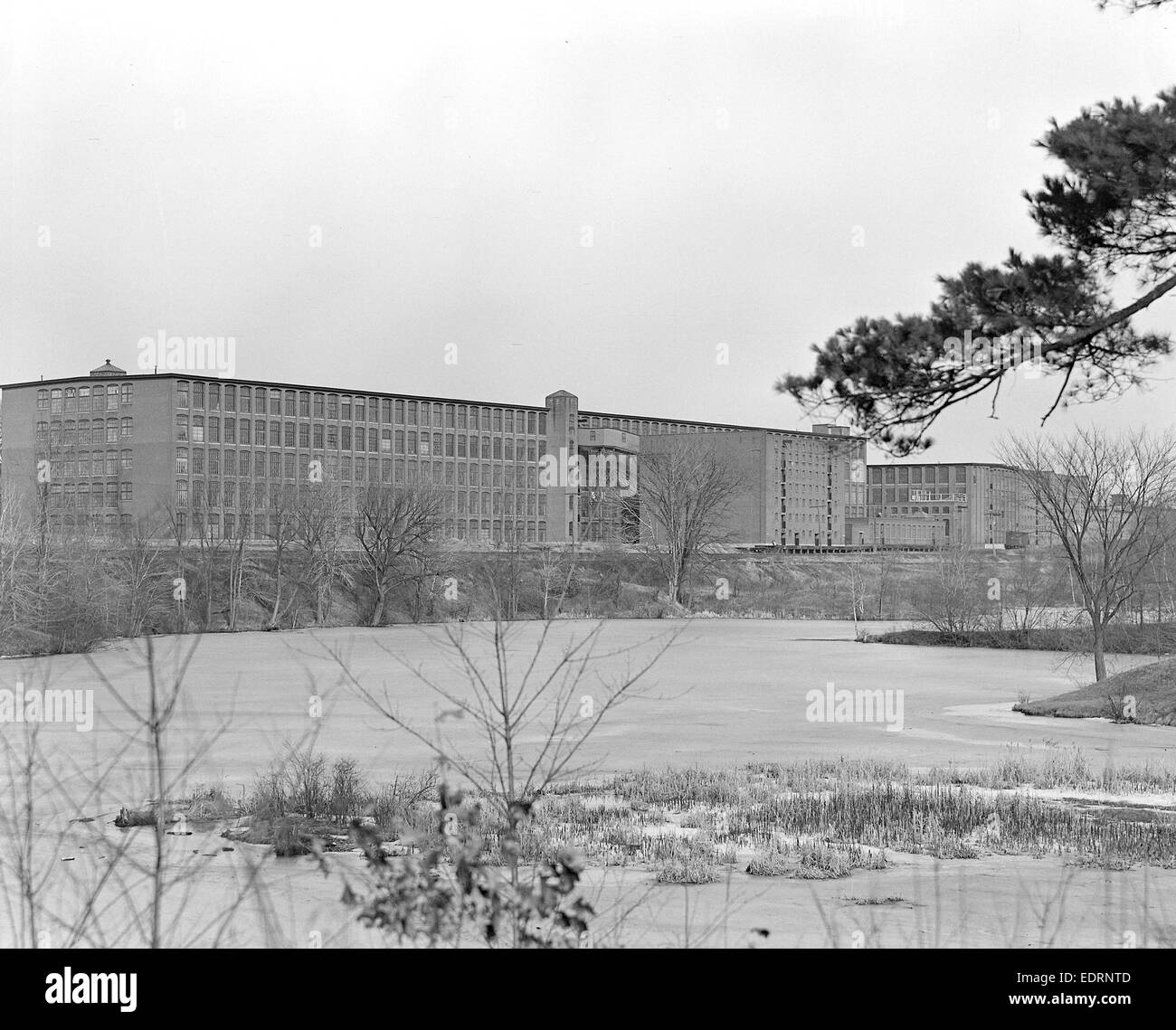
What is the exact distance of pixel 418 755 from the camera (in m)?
17.1

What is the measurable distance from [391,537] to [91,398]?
4529 centimetres

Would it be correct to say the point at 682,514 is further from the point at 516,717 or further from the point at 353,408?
the point at 516,717

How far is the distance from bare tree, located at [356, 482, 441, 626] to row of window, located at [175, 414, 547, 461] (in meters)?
33.0

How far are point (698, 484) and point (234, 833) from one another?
70386mm

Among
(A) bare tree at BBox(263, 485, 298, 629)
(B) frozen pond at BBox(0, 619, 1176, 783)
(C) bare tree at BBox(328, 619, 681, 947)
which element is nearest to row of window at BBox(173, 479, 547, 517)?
(A) bare tree at BBox(263, 485, 298, 629)

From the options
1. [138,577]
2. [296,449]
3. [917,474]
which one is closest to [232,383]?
[296,449]

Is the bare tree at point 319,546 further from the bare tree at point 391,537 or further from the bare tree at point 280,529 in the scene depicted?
the bare tree at point 391,537

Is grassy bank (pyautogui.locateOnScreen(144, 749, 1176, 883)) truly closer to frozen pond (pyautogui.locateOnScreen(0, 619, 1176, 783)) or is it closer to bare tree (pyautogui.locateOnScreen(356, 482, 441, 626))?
frozen pond (pyautogui.locateOnScreen(0, 619, 1176, 783))

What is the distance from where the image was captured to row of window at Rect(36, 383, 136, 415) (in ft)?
310

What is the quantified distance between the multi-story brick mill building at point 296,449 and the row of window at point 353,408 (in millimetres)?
112
